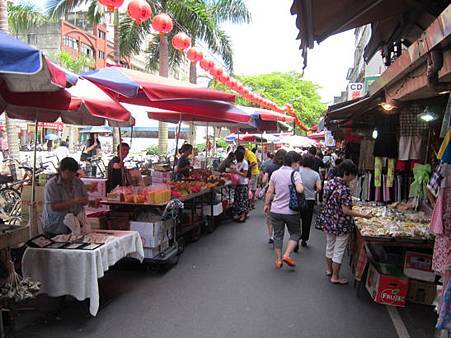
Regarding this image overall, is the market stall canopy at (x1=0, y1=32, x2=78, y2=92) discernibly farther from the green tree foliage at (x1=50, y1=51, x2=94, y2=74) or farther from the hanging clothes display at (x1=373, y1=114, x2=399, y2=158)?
the green tree foliage at (x1=50, y1=51, x2=94, y2=74)

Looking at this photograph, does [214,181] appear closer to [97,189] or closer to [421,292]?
[97,189]

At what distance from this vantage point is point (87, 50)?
55000 millimetres

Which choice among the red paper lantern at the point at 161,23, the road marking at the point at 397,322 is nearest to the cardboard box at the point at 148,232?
the road marking at the point at 397,322

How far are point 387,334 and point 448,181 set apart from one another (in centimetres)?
183

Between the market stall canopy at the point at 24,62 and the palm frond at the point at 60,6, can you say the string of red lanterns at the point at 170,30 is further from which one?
the palm frond at the point at 60,6

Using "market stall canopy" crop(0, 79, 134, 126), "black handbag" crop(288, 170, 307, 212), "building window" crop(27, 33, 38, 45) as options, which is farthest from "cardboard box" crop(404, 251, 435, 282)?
"building window" crop(27, 33, 38, 45)

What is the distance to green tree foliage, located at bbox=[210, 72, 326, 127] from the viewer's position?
1543 inches

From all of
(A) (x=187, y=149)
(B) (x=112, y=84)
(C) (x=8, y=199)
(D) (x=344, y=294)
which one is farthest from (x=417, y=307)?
(C) (x=8, y=199)

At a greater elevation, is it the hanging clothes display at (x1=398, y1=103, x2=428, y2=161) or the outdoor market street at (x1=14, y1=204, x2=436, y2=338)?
the hanging clothes display at (x1=398, y1=103, x2=428, y2=161)

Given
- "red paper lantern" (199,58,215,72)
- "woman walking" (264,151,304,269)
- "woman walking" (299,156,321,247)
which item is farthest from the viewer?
"red paper lantern" (199,58,215,72)

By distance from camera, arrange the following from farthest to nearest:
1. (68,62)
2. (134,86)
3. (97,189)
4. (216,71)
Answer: (68,62), (216,71), (97,189), (134,86)

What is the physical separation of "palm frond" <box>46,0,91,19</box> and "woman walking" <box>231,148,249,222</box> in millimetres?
10866

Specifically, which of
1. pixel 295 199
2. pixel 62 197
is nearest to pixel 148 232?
pixel 62 197

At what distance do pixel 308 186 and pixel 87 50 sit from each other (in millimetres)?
54008
